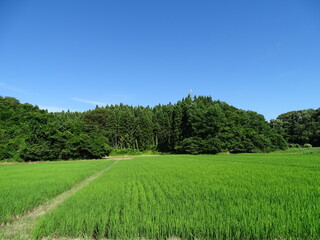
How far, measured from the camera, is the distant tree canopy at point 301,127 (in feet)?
204

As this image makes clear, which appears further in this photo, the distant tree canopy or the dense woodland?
the distant tree canopy

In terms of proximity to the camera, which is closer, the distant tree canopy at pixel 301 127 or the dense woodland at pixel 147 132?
the dense woodland at pixel 147 132

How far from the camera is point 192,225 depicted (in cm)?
363

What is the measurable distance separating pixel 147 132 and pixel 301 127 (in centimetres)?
5620

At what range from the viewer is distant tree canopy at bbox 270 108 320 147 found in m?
62.2

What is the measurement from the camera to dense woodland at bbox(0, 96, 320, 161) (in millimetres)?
36750

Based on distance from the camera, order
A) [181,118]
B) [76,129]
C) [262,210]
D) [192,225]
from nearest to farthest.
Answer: [192,225] < [262,210] < [76,129] < [181,118]

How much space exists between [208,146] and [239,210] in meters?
42.4

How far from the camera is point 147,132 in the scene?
63719 millimetres

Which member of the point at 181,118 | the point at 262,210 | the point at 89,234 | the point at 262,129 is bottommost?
the point at 89,234

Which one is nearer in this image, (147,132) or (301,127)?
(147,132)

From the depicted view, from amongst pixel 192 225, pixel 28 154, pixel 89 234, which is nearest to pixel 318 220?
pixel 192 225

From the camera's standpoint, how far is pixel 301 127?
219 feet

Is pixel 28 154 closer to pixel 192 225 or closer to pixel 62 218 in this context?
pixel 62 218
